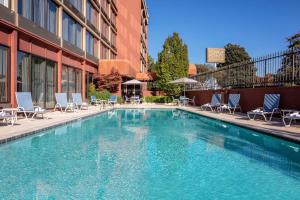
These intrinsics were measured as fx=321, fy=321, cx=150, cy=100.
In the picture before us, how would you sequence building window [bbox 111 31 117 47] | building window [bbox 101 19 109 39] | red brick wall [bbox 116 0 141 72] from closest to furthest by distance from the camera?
building window [bbox 101 19 109 39] → building window [bbox 111 31 117 47] → red brick wall [bbox 116 0 141 72]

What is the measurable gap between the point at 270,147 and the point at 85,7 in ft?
64.4

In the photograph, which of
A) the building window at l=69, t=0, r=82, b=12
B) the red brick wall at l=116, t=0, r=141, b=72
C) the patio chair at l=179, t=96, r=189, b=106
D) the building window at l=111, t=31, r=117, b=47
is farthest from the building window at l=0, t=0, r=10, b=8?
the red brick wall at l=116, t=0, r=141, b=72

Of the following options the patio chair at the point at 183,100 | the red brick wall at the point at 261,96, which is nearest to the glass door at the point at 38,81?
the red brick wall at the point at 261,96

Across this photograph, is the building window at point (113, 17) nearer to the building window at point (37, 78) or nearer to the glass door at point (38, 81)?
the building window at point (37, 78)

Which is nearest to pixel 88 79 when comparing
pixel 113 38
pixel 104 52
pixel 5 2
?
pixel 104 52

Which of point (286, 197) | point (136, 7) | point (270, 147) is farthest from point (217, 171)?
point (136, 7)

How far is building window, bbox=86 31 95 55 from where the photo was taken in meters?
25.7

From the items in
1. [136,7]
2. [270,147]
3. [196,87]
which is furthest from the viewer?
[136,7]

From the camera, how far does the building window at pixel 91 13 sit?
2560 cm

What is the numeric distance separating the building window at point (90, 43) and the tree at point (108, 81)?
234cm

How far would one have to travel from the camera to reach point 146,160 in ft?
21.2

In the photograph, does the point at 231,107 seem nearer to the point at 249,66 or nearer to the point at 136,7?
the point at 249,66

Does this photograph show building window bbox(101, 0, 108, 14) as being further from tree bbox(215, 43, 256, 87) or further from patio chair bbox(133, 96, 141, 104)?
tree bbox(215, 43, 256, 87)

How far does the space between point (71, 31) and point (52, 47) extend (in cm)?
422
